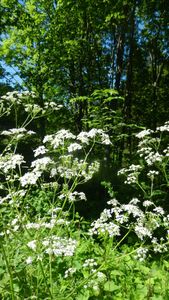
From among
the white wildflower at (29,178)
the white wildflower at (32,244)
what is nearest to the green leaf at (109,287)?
the white wildflower at (32,244)

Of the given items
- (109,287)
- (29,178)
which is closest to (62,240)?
(29,178)

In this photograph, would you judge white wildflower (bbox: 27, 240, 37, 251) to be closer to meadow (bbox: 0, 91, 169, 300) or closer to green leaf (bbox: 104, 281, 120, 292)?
meadow (bbox: 0, 91, 169, 300)

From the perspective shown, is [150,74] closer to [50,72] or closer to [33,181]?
[50,72]

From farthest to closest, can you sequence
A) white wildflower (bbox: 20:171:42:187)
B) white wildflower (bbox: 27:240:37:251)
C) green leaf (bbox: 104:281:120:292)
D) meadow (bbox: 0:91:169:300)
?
green leaf (bbox: 104:281:120:292), white wildflower (bbox: 20:171:42:187), meadow (bbox: 0:91:169:300), white wildflower (bbox: 27:240:37:251)

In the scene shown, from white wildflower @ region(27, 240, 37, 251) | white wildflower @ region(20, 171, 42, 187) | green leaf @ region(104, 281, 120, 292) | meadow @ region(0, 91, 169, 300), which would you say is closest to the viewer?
white wildflower @ region(27, 240, 37, 251)

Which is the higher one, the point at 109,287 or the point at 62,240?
the point at 62,240

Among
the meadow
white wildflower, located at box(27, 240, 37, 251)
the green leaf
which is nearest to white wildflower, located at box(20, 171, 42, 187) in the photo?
the meadow

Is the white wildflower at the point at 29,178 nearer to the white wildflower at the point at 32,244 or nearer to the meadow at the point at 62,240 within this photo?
the meadow at the point at 62,240

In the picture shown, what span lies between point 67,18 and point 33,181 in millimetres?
14189

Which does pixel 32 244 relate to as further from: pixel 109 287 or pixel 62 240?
pixel 109 287

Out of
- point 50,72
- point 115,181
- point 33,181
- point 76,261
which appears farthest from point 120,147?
point 33,181

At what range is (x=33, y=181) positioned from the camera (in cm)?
299

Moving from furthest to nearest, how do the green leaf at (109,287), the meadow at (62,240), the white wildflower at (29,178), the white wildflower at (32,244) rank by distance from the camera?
1. the green leaf at (109,287)
2. the white wildflower at (29,178)
3. the meadow at (62,240)
4. the white wildflower at (32,244)

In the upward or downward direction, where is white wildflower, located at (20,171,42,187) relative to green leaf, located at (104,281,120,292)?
upward
